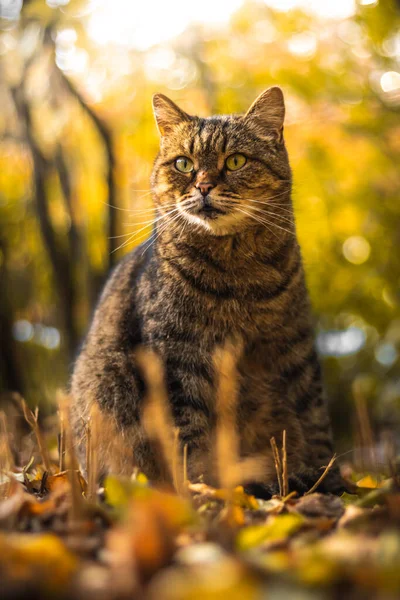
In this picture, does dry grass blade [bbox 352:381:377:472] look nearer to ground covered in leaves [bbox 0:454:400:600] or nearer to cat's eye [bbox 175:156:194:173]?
ground covered in leaves [bbox 0:454:400:600]

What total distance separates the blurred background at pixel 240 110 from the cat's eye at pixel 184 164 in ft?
5.35

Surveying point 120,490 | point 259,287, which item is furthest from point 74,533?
point 259,287

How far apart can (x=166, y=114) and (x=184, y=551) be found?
2388mm

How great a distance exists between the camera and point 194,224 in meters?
2.84

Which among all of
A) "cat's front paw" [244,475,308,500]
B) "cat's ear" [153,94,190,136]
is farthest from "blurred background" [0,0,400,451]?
"cat's front paw" [244,475,308,500]

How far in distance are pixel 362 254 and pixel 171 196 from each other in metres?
3.46

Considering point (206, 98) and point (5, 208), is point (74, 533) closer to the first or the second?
point (206, 98)

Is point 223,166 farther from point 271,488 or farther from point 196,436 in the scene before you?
point 271,488

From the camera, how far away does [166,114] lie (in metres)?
3.15


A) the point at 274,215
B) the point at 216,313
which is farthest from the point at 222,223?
the point at 216,313

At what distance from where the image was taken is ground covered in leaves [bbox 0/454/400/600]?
3.38 ft

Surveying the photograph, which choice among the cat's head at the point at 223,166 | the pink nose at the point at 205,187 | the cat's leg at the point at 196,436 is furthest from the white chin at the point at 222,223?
the cat's leg at the point at 196,436

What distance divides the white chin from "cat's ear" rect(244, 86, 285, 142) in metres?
0.55

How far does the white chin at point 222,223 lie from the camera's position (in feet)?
9.05
